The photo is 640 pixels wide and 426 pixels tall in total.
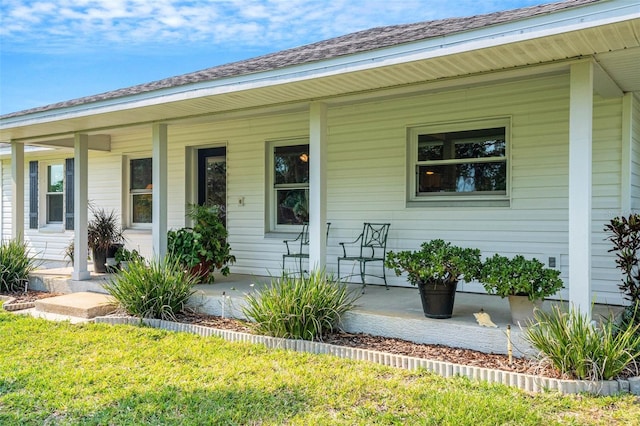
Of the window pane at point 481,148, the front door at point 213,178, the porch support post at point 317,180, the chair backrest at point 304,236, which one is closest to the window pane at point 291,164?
the chair backrest at point 304,236

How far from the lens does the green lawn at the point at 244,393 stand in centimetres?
302

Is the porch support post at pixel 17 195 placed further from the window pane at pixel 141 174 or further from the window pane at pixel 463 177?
the window pane at pixel 463 177

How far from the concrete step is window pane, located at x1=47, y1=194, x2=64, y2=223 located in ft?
17.0

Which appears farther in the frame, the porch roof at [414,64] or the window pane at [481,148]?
the window pane at [481,148]

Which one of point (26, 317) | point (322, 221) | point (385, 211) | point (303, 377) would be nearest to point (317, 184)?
point (322, 221)

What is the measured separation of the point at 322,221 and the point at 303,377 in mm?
2098

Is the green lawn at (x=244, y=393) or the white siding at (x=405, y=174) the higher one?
the white siding at (x=405, y=174)

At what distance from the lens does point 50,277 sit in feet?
25.3

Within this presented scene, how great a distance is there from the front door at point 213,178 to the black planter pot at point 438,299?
4.73 m

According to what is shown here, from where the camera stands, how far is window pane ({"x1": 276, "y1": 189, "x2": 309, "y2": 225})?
7667mm

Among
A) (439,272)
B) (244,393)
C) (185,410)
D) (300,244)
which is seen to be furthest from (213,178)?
(185,410)

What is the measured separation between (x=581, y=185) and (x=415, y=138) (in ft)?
9.67

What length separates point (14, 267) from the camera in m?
7.46

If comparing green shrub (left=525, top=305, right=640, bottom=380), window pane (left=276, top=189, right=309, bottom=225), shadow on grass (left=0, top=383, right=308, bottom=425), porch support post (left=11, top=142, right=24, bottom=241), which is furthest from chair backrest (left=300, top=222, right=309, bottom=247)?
porch support post (left=11, top=142, right=24, bottom=241)
